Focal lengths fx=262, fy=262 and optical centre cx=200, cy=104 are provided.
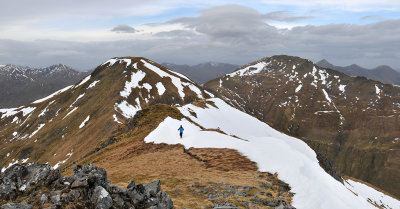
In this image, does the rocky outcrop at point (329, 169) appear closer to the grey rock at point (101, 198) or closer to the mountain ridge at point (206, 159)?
the mountain ridge at point (206, 159)

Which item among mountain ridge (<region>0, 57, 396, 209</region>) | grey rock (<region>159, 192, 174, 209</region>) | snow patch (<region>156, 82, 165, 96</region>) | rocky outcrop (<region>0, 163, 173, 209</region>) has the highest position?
rocky outcrop (<region>0, 163, 173, 209</region>)

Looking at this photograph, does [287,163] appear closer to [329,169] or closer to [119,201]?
[119,201]

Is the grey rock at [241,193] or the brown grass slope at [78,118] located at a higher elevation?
the grey rock at [241,193]

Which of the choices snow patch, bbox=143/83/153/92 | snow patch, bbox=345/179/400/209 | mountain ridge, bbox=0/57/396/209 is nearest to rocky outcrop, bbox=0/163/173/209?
mountain ridge, bbox=0/57/396/209

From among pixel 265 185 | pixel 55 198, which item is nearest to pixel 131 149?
pixel 265 185

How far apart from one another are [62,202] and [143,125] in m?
51.7

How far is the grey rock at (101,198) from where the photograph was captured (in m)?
13.9

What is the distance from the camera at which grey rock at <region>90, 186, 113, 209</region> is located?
13.9 m

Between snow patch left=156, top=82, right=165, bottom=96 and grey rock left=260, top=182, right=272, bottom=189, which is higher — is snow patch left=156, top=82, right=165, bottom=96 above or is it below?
below

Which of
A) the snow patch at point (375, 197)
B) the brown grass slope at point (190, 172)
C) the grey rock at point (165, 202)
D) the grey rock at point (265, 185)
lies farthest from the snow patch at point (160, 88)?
the grey rock at point (165, 202)

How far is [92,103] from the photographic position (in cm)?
15375

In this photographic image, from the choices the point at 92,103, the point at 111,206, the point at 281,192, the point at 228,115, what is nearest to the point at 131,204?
the point at 111,206

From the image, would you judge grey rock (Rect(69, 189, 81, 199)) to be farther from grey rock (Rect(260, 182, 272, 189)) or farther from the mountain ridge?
grey rock (Rect(260, 182, 272, 189))

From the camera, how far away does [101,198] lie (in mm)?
14047
